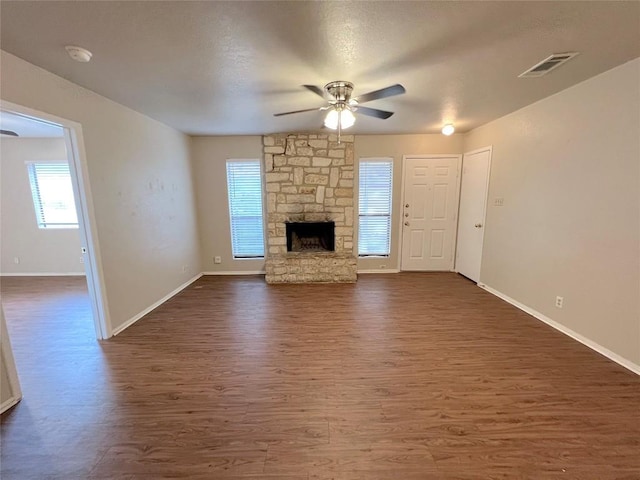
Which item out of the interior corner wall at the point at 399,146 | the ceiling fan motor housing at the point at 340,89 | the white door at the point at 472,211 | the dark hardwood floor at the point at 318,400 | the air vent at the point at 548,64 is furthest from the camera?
the interior corner wall at the point at 399,146

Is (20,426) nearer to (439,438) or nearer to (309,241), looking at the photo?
(439,438)

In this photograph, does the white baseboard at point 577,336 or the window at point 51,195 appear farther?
the window at point 51,195

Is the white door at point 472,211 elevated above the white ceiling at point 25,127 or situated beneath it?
situated beneath

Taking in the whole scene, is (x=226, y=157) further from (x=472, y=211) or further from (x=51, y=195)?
(x=472, y=211)

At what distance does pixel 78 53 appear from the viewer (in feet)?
6.08

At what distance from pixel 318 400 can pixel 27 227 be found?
20.5 ft

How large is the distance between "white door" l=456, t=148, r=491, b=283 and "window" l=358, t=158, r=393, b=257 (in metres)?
1.27

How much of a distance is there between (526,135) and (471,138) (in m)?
1.29

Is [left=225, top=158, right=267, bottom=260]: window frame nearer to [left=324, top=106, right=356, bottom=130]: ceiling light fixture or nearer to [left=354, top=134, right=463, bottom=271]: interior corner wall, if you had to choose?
[left=354, top=134, right=463, bottom=271]: interior corner wall

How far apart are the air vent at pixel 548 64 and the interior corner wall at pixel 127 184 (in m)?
4.00

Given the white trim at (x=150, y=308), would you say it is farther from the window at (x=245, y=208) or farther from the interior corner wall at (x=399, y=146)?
the interior corner wall at (x=399, y=146)

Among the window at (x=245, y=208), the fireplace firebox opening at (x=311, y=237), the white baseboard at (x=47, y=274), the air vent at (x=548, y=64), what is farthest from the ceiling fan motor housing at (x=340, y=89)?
the white baseboard at (x=47, y=274)

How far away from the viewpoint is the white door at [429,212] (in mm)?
4809

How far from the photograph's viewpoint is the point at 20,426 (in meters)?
1.73
